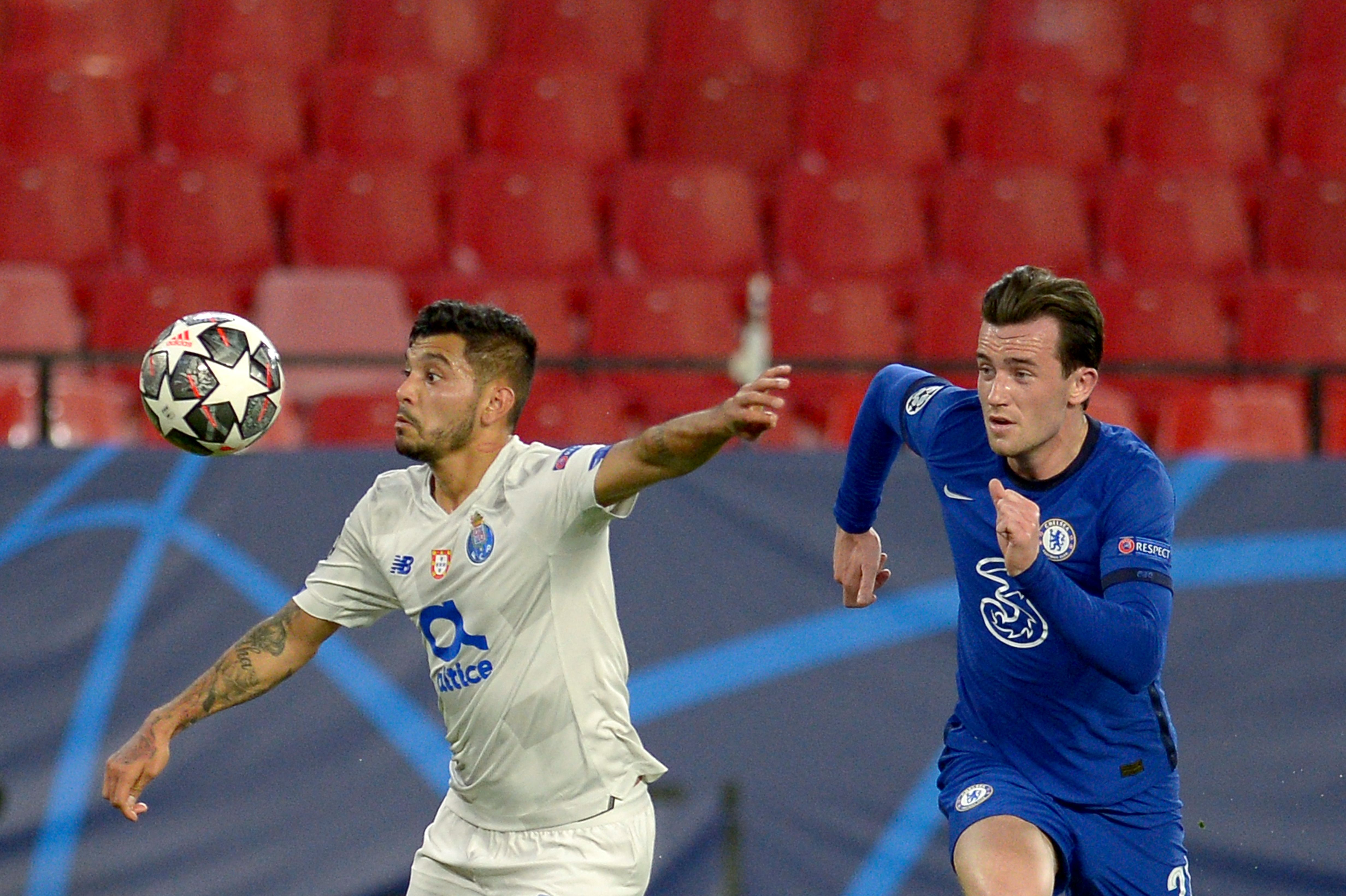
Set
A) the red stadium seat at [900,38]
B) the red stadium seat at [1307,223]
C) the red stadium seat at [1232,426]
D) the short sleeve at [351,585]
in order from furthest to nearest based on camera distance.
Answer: the red stadium seat at [900,38] → the red stadium seat at [1307,223] → the red stadium seat at [1232,426] → the short sleeve at [351,585]

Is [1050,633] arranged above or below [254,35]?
below

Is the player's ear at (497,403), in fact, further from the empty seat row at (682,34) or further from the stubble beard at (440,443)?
the empty seat row at (682,34)

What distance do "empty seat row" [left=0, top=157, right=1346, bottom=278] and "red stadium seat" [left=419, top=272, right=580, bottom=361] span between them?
493 millimetres

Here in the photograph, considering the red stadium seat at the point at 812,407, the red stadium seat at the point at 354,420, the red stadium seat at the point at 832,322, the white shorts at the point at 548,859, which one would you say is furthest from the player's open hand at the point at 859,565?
the red stadium seat at the point at 832,322

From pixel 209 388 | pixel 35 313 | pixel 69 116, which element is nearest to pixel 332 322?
pixel 35 313

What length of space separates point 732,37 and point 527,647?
7.07 metres

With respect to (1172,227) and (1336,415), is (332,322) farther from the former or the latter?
(1336,415)

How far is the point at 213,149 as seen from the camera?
32.0 ft

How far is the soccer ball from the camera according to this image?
14.6ft

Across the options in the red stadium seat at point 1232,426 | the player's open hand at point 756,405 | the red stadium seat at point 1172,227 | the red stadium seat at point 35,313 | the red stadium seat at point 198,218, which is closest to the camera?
the player's open hand at point 756,405

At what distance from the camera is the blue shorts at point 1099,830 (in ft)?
13.9

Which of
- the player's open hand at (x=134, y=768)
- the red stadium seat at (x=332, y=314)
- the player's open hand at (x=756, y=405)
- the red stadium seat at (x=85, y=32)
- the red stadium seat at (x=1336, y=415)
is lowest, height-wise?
the red stadium seat at (x=1336, y=415)

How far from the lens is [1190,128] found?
10008 mm

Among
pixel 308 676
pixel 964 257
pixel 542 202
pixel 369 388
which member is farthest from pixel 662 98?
pixel 308 676
